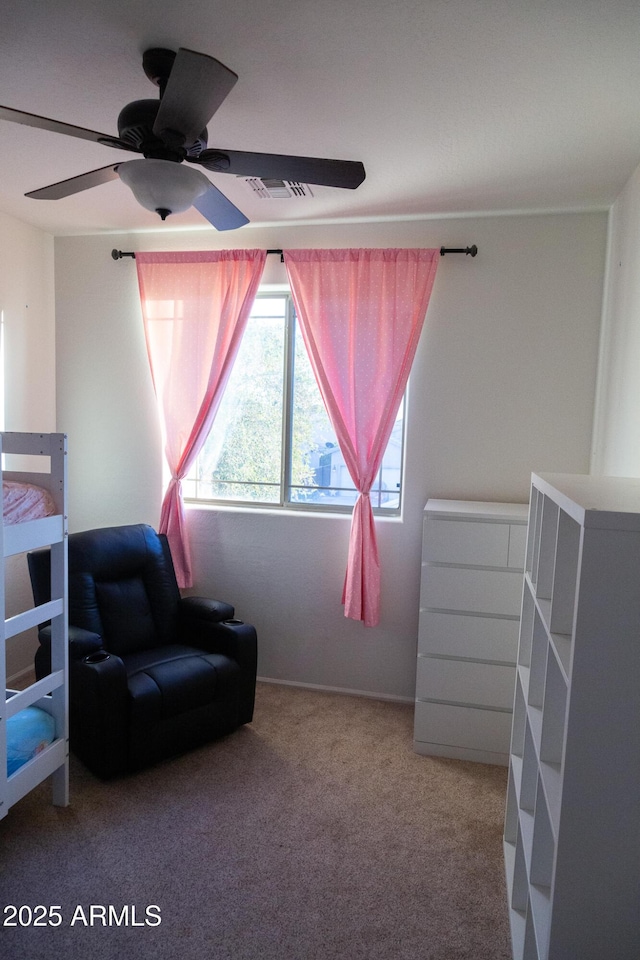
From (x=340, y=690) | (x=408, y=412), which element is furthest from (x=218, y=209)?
(x=340, y=690)

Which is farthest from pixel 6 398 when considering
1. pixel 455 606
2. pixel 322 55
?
pixel 455 606

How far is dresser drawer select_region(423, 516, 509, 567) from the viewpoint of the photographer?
2631mm

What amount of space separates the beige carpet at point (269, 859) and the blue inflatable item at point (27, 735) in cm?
33

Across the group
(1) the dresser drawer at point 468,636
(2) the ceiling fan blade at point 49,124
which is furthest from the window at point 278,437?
(2) the ceiling fan blade at point 49,124

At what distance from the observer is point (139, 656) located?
2.81 m

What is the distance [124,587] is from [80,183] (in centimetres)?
192

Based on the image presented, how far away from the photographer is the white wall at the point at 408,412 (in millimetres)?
2975

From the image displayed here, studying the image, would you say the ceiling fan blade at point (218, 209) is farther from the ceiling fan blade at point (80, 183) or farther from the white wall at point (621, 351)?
the white wall at point (621, 351)

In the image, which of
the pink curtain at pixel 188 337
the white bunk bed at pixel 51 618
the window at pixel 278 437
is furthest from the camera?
the window at pixel 278 437

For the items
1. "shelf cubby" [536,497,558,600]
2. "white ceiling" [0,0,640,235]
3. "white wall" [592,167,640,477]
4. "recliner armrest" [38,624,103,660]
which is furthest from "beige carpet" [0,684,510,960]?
"white ceiling" [0,0,640,235]

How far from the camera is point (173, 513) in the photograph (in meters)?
3.44

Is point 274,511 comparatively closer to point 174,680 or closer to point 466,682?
point 174,680

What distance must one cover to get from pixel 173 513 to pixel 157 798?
1580mm

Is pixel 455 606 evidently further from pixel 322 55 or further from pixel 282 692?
pixel 322 55
